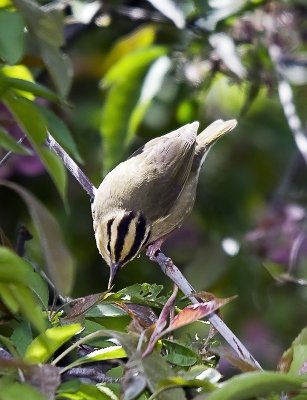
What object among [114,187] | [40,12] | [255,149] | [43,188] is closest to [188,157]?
[114,187]

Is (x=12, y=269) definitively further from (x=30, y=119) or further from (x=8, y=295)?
(x=30, y=119)

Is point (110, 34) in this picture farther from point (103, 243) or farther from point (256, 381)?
point (256, 381)

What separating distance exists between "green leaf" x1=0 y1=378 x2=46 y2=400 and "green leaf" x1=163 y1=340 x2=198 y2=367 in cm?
56

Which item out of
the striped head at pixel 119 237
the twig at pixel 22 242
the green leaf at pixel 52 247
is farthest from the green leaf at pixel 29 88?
the striped head at pixel 119 237

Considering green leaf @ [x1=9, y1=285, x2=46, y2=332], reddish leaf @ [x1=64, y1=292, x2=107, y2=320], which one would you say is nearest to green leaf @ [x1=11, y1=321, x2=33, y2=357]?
reddish leaf @ [x1=64, y1=292, x2=107, y2=320]

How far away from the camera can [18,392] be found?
173 cm

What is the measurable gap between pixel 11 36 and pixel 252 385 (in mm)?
1030

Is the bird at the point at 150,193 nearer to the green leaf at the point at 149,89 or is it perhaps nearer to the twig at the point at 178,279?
the green leaf at the point at 149,89

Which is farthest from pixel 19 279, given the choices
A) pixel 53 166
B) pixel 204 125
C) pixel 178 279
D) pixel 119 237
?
pixel 204 125

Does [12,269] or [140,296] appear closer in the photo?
[12,269]

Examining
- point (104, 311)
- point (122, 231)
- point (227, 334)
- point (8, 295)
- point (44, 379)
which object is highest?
point (8, 295)

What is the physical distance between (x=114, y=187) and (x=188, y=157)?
0.45m

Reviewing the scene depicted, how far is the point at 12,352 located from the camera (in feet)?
6.68

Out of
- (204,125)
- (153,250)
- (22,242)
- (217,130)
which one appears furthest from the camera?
(204,125)
